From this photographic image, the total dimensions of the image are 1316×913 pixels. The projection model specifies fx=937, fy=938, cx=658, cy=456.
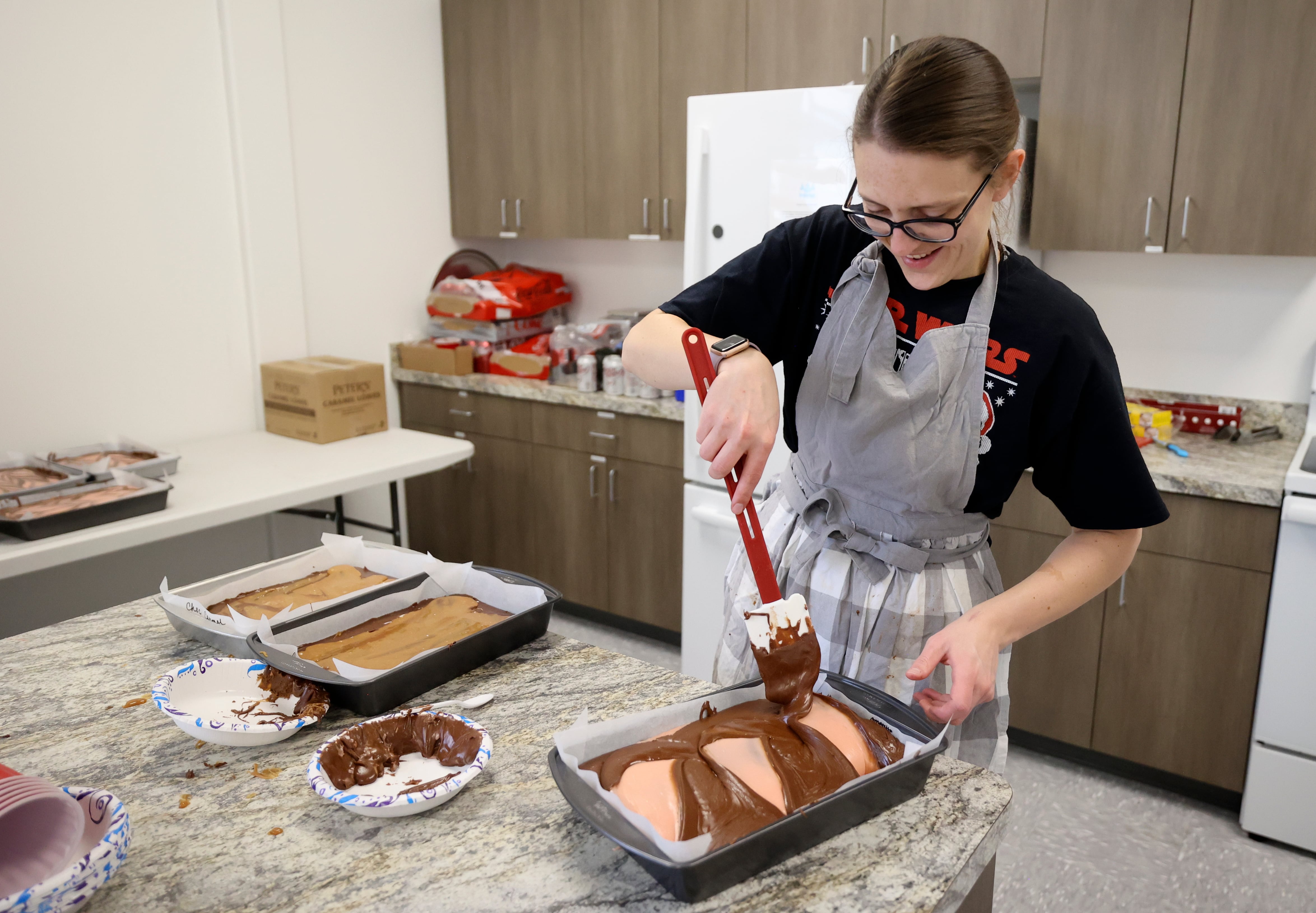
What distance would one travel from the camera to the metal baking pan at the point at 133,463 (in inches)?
94.3

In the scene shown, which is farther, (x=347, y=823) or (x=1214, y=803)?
(x=1214, y=803)

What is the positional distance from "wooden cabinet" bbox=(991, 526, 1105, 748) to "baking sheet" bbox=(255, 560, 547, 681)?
1577 mm

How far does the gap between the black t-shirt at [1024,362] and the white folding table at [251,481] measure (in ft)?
5.06

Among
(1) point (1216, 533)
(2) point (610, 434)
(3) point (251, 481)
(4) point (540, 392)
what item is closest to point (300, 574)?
(3) point (251, 481)

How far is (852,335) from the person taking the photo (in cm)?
131

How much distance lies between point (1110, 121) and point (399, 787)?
7.86ft

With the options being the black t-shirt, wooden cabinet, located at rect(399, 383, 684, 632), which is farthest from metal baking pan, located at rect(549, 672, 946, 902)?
wooden cabinet, located at rect(399, 383, 684, 632)

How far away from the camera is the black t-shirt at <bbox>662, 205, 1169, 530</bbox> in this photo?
121 cm

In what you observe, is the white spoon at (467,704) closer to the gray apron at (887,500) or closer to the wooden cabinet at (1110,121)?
the gray apron at (887,500)

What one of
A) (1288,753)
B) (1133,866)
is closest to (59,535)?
(1133,866)

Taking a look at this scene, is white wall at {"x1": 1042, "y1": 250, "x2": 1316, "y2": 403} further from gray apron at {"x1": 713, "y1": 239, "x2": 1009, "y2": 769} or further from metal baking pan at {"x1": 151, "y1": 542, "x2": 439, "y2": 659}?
metal baking pan at {"x1": 151, "y1": 542, "x2": 439, "y2": 659}

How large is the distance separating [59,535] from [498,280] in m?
1.98

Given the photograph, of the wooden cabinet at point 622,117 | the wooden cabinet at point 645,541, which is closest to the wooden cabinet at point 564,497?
the wooden cabinet at point 645,541

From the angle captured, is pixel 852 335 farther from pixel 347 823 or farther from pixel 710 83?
pixel 710 83
